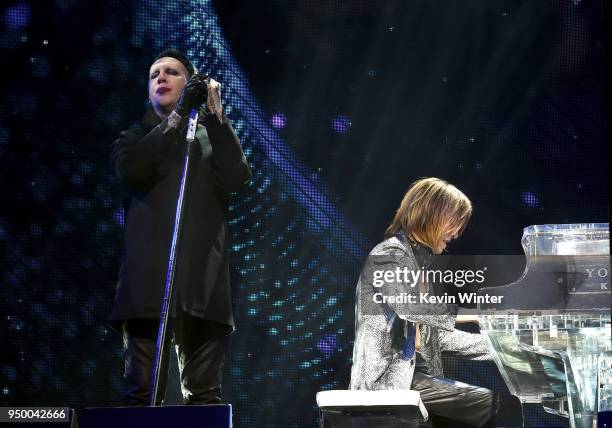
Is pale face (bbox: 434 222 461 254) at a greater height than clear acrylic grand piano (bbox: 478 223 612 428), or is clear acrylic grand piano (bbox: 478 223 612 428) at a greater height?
pale face (bbox: 434 222 461 254)

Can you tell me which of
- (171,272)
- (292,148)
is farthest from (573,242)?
(171,272)

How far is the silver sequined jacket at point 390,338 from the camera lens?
3631mm

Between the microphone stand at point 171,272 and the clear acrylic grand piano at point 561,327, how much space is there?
126cm

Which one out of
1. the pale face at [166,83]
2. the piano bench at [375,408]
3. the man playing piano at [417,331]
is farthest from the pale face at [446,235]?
the pale face at [166,83]

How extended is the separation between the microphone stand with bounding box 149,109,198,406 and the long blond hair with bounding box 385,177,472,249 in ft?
2.92

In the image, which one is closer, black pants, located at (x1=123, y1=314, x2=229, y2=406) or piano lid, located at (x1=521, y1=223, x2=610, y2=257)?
piano lid, located at (x1=521, y1=223, x2=610, y2=257)

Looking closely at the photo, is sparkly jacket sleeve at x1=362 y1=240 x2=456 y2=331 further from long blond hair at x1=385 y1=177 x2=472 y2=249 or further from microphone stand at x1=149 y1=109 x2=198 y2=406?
microphone stand at x1=149 y1=109 x2=198 y2=406

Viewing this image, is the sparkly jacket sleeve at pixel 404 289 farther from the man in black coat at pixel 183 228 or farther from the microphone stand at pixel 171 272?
the microphone stand at pixel 171 272

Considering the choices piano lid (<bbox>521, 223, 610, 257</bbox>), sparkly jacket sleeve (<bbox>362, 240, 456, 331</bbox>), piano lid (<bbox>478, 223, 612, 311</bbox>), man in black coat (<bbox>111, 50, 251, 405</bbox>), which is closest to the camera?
piano lid (<bbox>478, 223, 612, 311</bbox>)

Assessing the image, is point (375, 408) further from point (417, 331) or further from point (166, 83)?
point (166, 83)

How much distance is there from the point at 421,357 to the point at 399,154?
41.7 inches

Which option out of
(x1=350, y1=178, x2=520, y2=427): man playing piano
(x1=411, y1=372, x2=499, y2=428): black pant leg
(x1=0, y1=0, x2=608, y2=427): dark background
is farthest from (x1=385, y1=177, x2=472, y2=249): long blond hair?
(x1=411, y1=372, x2=499, y2=428): black pant leg

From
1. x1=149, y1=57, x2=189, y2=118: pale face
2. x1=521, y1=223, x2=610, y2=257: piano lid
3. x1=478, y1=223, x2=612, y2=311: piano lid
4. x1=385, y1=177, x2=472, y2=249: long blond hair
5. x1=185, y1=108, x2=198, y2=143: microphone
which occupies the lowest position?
x1=478, y1=223, x2=612, y2=311: piano lid

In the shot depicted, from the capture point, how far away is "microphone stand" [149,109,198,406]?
378 cm
